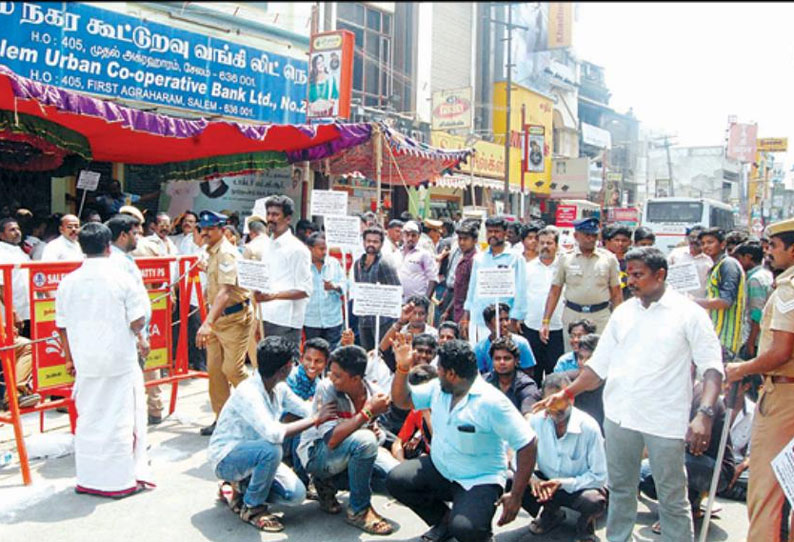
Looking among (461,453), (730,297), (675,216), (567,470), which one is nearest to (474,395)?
(461,453)

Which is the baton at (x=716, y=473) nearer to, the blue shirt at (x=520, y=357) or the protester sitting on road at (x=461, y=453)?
the protester sitting on road at (x=461, y=453)

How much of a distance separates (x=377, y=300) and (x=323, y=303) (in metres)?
1.13

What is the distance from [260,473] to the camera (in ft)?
12.8

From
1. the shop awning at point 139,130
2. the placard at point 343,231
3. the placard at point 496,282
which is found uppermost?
the shop awning at point 139,130

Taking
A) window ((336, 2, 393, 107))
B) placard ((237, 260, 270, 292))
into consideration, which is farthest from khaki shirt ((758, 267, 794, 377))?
window ((336, 2, 393, 107))

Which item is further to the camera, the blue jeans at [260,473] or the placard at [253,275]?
the placard at [253,275]

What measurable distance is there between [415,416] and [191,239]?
5.01 m

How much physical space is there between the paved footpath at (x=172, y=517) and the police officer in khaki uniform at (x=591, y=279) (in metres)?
1.70

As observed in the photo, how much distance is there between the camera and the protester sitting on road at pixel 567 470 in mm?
3871

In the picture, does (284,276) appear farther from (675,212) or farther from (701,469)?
(675,212)

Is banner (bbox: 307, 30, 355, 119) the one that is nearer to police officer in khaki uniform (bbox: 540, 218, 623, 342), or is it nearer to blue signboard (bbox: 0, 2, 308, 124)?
blue signboard (bbox: 0, 2, 308, 124)

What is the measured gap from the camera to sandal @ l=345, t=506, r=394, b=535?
155 inches

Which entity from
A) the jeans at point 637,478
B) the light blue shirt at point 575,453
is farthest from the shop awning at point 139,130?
the jeans at point 637,478

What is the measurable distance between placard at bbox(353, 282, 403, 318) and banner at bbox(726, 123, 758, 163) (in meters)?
12.1
